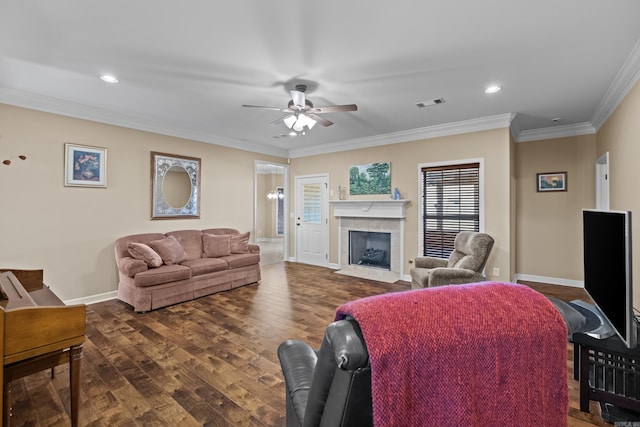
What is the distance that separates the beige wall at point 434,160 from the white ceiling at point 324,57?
0.40 meters

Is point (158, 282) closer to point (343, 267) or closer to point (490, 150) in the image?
point (343, 267)

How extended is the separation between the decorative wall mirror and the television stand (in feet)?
16.8

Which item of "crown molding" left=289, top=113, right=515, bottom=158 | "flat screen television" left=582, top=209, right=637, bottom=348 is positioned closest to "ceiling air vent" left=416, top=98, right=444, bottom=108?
"crown molding" left=289, top=113, right=515, bottom=158

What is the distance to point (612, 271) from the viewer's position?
5.30 ft

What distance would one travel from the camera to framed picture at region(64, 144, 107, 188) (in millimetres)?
3865

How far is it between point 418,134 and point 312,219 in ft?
9.44

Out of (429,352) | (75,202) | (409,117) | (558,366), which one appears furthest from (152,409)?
(409,117)

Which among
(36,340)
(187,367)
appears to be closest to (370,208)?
(187,367)

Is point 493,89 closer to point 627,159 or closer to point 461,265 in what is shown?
point 627,159

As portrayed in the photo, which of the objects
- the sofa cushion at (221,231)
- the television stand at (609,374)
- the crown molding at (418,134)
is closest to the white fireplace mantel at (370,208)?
the crown molding at (418,134)

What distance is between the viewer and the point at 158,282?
3.79 m

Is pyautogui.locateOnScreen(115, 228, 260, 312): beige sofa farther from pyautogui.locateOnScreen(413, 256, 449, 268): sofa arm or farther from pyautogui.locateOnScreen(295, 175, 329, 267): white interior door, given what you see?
pyautogui.locateOnScreen(413, 256, 449, 268): sofa arm

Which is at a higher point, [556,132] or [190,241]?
[556,132]

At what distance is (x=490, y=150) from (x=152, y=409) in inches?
195
